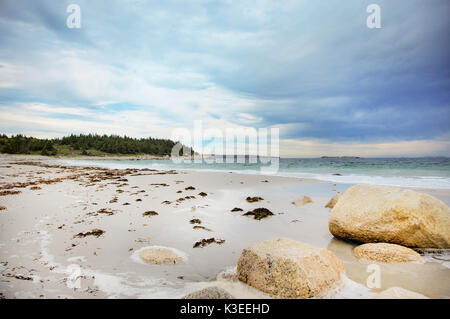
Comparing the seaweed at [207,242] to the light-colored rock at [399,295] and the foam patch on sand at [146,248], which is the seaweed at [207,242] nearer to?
the foam patch on sand at [146,248]

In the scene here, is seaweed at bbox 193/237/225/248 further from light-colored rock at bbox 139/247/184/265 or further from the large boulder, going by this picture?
the large boulder

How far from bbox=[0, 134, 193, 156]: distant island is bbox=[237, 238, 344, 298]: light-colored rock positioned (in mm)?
86290

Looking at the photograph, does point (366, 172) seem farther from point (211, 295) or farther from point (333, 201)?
point (211, 295)

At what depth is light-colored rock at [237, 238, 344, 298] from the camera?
9.27ft

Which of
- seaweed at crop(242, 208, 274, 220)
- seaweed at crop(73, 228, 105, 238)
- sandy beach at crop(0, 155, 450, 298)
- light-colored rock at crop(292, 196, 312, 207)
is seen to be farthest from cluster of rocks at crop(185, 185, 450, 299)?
seaweed at crop(73, 228, 105, 238)

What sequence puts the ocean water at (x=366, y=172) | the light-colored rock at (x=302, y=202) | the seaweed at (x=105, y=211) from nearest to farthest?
the seaweed at (x=105, y=211) → the light-colored rock at (x=302, y=202) → the ocean water at (x=366, y=172)

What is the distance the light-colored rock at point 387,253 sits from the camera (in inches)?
157

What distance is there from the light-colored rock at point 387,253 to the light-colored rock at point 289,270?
1.29 m

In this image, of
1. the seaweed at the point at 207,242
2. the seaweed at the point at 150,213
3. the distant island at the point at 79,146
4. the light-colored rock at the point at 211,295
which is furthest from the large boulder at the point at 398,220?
the distant island at the point at 79,146

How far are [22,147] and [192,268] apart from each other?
286ft
